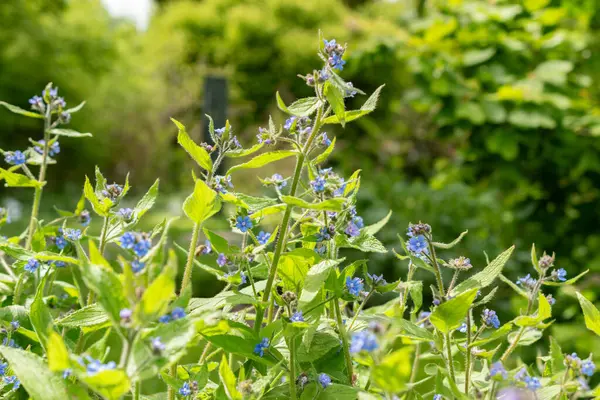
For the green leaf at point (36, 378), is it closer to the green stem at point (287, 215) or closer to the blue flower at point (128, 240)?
the blue flower at point (128, 240)

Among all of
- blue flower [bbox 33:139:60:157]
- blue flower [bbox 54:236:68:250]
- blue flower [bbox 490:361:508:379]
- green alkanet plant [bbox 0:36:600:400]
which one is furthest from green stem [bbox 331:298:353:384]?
blue flower [bbox 33:139:60:157]

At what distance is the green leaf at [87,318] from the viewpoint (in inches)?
36.0

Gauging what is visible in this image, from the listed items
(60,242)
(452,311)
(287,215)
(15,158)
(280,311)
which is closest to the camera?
(452,311)

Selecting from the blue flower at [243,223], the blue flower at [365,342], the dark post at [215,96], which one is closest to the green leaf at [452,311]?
the blue flower at [365,342]

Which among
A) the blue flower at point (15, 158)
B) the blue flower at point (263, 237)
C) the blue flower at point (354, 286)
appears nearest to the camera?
the blue flower at point (354, 286)

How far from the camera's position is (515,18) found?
410 centimetres

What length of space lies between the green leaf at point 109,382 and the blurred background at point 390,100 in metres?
0.63

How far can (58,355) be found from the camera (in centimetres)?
71

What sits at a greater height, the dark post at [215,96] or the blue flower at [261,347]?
the blue flower at [261,347]

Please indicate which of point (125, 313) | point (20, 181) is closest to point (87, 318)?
point (125, 313)

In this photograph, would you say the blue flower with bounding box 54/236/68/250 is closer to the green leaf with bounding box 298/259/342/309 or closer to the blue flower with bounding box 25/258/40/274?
the blue flower with bounding box 25/258/40/274

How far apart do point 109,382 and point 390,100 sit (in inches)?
471

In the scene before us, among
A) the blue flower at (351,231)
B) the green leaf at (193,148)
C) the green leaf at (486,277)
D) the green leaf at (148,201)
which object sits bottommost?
the green leaf at (486,277)

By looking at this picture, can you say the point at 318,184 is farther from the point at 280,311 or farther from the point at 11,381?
the point at 11,381
